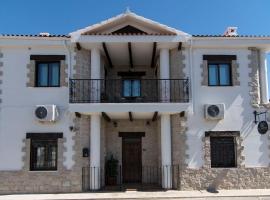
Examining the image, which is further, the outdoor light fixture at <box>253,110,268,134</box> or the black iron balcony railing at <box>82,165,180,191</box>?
the outdoor light fixture at <box>253,110,268,134</box>

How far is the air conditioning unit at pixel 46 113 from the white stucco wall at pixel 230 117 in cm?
532

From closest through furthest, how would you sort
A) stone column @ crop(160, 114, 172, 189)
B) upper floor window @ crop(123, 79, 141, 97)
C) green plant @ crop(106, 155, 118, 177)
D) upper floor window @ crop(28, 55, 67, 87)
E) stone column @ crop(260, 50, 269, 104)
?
stone column @ crop(160, 114, 172, 189) < upper floor window @ crop(28, 55, 67, 87) < stone column @ crop(260, 50, 269, 104) < green plant @ crop(106, 155, 118, 177) < upper floor window @ crop(123, 79, 141, 97)

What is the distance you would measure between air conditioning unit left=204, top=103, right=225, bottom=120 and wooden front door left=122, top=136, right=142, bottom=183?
11.6 feet

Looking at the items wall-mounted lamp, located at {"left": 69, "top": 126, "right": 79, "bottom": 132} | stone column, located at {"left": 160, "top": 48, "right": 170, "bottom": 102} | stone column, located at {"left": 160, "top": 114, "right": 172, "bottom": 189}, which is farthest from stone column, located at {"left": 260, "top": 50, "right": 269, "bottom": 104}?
wall-mounted lamp, located at {"left": 69, "top": 126, "right": 79, "bottom": 132}

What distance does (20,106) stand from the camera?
Result: 45.9 ft

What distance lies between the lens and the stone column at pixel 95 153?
13609 millimetres

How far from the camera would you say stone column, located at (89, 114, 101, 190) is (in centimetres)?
1361

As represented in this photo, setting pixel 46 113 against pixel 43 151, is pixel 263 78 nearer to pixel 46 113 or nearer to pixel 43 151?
pixel 46 113

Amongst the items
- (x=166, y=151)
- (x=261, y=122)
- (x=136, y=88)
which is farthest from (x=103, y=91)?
(x=261, y=122)

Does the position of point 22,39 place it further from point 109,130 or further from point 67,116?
point 109,130

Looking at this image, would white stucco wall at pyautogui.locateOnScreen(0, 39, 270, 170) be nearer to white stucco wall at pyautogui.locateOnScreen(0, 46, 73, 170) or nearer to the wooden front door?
white stucco wall at pyautogui.locateOnScreen(0, 46, 73, 170)

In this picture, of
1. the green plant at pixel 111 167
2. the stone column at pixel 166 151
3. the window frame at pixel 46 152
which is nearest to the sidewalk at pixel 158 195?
the stone column at pixel 166 151

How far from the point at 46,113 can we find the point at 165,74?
4.93 metres

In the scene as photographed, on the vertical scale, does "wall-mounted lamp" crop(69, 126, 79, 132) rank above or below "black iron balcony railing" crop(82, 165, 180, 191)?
above
